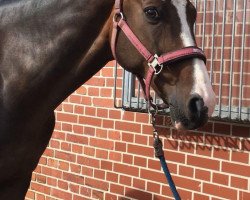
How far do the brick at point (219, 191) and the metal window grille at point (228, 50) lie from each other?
53cm

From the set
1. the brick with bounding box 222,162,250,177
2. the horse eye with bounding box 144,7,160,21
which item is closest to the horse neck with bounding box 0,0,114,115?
the horse eye with bounding box 144,7,160,21

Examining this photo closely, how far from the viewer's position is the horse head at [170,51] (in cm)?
262

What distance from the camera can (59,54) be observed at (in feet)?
9.99

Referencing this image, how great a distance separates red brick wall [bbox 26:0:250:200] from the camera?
148 inches

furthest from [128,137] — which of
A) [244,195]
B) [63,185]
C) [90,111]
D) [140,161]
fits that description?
[244,195]

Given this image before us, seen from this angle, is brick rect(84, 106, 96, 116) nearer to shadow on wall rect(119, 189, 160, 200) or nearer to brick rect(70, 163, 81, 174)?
brick rect(70, 163, 81, 174)

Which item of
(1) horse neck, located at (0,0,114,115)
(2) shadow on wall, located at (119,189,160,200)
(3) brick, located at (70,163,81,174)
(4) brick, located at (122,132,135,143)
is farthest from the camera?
(3) brick, located at (70,163,81,174)

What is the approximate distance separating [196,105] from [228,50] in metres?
1.27

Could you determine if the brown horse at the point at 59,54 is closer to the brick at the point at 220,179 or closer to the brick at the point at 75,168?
the brick at the point at 220,179

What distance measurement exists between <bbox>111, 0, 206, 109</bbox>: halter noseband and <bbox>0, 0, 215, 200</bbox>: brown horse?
25 millimetres

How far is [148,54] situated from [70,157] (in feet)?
8.25

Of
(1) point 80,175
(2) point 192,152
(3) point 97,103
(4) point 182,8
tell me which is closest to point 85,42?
(4) point 182,8

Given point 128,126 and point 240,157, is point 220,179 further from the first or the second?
point 128,126

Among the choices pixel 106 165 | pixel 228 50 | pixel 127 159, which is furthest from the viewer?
pixel 106 165
